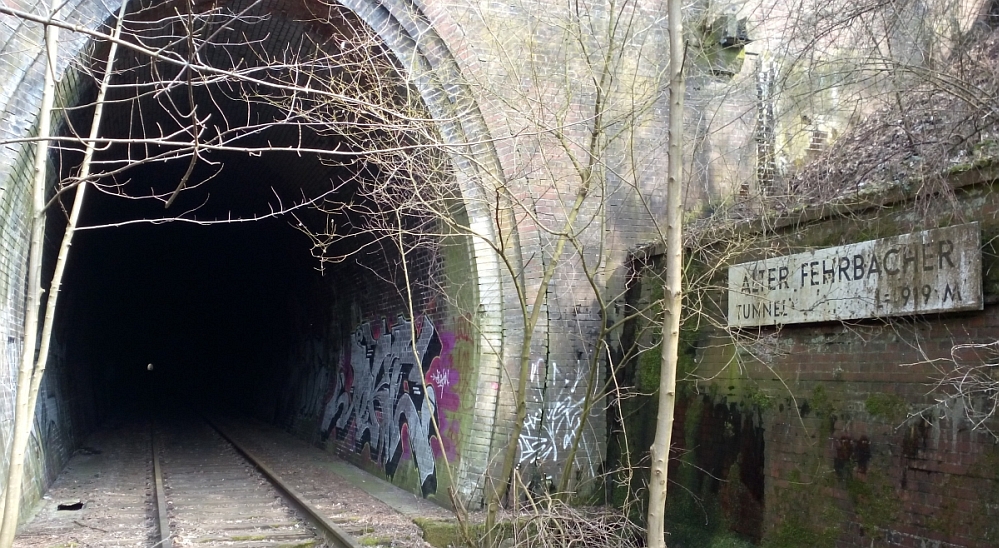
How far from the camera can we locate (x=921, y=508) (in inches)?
210

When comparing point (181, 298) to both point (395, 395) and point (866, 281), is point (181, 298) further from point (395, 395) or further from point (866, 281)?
point (866, 281)

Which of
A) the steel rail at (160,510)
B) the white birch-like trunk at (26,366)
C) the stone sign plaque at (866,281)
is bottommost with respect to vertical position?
the steel rail at (160,510)

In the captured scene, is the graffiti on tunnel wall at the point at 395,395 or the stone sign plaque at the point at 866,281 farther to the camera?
the graffiti on tunnel wall at the point at 395,395

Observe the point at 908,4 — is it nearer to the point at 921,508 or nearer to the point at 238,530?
the point at 921,508

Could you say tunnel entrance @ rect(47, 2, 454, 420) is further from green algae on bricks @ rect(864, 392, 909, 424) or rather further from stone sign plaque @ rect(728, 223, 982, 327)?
green algae on bricks @ rect(864, 392, 909, 424)

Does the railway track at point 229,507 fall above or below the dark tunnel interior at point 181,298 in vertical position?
below

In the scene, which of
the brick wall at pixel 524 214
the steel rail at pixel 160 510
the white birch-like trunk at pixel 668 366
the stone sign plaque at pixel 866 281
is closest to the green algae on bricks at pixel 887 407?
the stone sign plaque at pixel 866 281

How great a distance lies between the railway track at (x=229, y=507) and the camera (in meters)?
8.07

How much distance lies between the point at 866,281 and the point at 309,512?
611 centimetres

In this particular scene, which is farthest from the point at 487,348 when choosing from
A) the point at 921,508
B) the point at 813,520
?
the point at 921,508

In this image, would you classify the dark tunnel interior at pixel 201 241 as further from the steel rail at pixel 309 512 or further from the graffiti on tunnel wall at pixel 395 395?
the steel rail at pixel 309 512

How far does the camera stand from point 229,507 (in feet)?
32.3

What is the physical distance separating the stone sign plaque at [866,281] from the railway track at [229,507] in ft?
13.7

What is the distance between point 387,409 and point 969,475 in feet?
26.7
